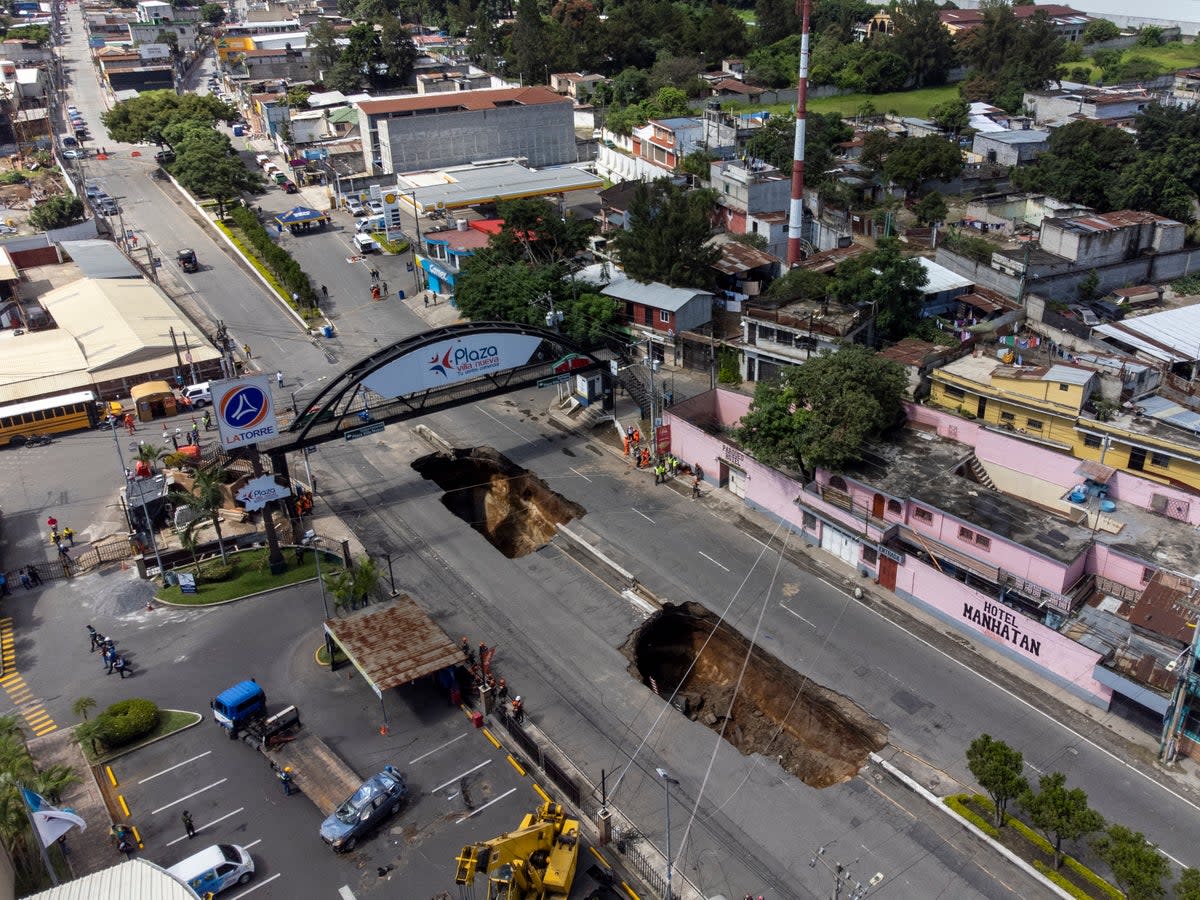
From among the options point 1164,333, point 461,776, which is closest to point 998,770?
point 461,776

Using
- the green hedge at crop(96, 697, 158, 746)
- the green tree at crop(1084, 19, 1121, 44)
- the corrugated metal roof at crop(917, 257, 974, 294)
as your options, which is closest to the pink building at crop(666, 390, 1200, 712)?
the corrugated metal roof at crop(917, 257, 974, 294)

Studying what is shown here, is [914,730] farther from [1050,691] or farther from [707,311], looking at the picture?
[707,311]

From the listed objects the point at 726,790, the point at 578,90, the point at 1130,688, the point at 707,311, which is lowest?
the point at 726,790

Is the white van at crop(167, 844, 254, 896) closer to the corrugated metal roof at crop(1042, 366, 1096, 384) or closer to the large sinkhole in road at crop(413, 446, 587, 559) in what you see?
the large sinkhole in road at crop(413, 446, 587, 559)

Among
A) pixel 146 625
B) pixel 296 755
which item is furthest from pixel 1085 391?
pixel 146 625

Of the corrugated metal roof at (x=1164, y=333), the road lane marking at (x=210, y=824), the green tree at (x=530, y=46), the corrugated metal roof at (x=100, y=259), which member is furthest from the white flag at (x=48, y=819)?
the green tree at (x=530, y=46)

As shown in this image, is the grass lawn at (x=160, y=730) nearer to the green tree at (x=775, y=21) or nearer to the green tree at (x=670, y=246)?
the green tree at (x=670, y=246)
